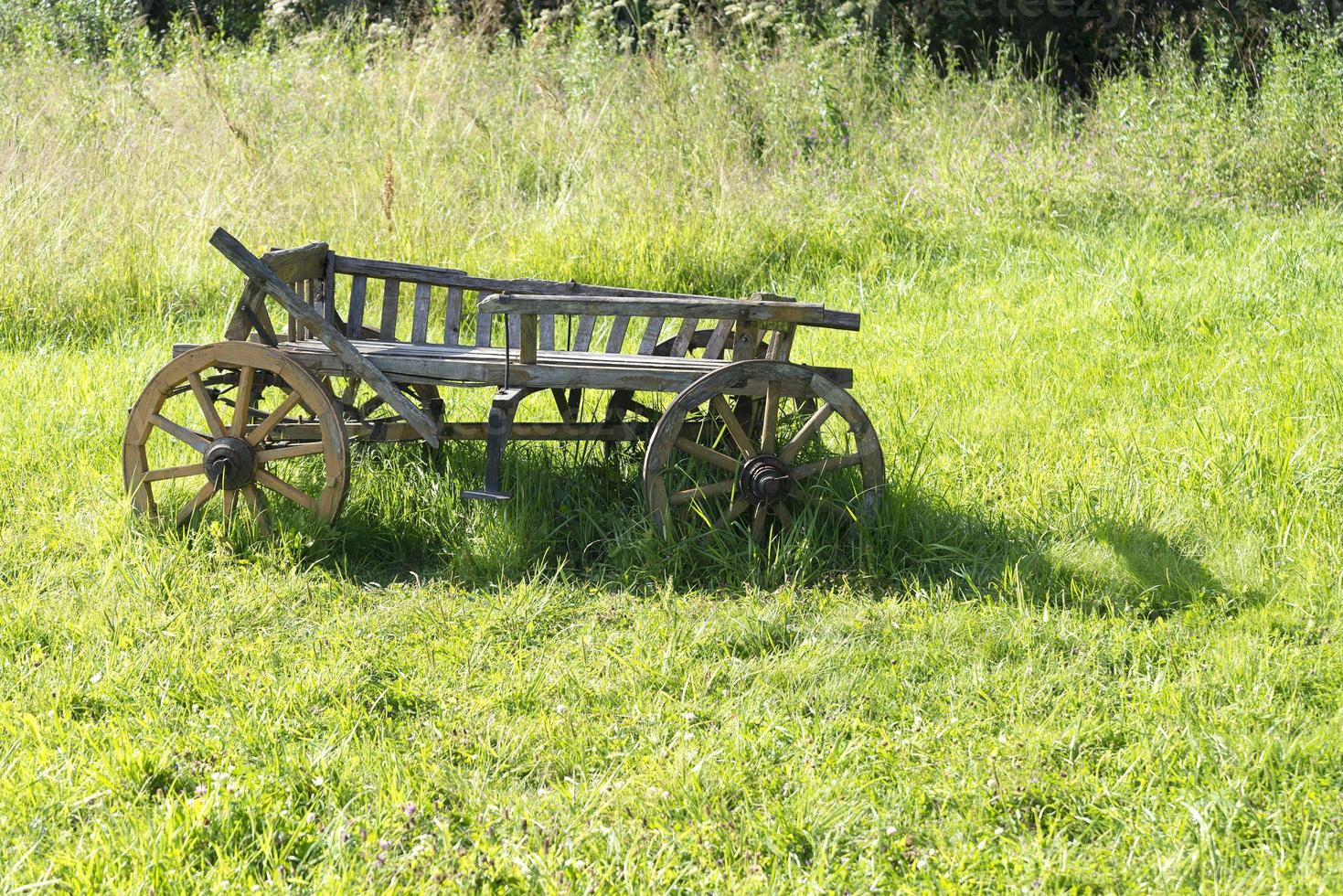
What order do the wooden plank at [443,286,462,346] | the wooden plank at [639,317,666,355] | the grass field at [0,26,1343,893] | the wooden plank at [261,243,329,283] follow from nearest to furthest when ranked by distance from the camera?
the grass field at [0,26,1343,893]
the wooden plank at [261,243,329,283]
the wooden plank at [639,317,666,355]
the wooden plank at [443,286,462,346]

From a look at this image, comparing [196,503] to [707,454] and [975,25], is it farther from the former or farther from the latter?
[975,25]

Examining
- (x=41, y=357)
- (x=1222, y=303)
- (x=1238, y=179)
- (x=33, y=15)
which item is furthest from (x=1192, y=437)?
(x=33, y=15)

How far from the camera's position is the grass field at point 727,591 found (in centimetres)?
294

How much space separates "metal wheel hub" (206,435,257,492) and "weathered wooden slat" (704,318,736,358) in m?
1.72

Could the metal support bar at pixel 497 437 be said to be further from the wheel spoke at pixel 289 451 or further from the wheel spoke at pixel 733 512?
the wheel spoke at pixel 733 512

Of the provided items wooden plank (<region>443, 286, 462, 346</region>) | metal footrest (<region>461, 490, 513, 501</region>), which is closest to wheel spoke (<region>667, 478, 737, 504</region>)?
metal footrest (<region>461, 490, 513, 501</region>)

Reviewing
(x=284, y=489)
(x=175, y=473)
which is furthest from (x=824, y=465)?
(x=175, y=473)

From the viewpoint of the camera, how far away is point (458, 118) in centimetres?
913

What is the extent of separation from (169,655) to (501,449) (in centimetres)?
124

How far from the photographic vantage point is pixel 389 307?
5.30 m

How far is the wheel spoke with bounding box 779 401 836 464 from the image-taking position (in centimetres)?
423

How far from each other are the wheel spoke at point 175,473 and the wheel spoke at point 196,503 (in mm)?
59

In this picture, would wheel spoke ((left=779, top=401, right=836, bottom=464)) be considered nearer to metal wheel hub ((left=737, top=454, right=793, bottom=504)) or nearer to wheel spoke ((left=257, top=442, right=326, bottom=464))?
metal wheel hub ((left=737, top=454, right=793, bottom=504))

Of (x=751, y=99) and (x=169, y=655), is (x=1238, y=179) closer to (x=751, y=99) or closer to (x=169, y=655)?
(x=751, y=99)
